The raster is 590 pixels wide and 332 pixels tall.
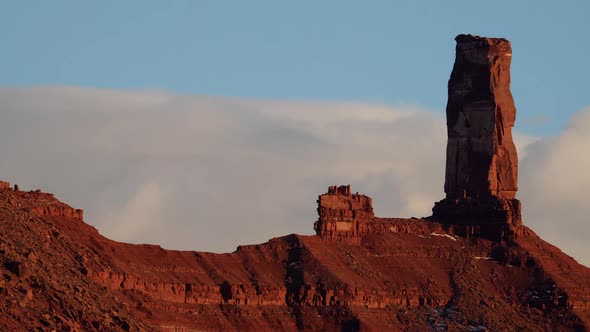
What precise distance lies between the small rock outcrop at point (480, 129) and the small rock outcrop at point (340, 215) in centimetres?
852

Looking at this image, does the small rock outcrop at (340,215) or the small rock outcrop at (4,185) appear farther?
the small rock outcrop at (340,215)

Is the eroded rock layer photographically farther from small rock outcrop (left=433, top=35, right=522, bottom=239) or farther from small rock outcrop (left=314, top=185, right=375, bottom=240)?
small rock outcrop (left=433, top=35, right=522, bottom=239)

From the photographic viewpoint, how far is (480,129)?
571ft

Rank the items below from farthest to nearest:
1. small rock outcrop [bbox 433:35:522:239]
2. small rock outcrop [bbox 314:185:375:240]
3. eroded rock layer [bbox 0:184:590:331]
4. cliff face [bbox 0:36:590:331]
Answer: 1. small rock outcrop [bbox 433:35:522:239]
2. small rock outcrop [bbox 314:185:375:240]
3. cliff face [bbox 0:36:590:331]
4. eroded rock layer [bbox 0:184:590:331]

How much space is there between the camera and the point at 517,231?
16988cm

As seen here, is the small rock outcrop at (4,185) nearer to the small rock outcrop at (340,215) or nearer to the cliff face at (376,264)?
the cliff face at (376,264)

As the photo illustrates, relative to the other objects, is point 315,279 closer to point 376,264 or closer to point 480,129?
point 376,264

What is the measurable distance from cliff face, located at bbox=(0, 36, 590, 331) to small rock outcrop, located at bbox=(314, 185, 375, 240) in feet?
0.18

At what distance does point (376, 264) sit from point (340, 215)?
3.27 m

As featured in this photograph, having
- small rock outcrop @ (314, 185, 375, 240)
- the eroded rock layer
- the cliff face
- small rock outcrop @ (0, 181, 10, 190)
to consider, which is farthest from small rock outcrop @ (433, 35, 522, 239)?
small rock outcrop @ (0, 181, 10, 190)

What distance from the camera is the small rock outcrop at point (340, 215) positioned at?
6427 inches

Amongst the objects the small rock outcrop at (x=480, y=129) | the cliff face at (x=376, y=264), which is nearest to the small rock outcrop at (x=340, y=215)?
the cliff face at (x=376, y=264)

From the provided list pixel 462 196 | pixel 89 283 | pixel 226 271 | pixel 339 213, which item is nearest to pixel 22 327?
pixel 89 283

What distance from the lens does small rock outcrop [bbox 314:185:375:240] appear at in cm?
16325
